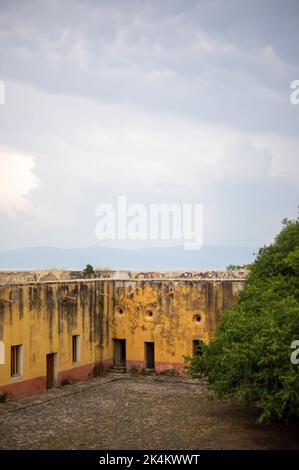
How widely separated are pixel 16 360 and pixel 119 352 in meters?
6.79

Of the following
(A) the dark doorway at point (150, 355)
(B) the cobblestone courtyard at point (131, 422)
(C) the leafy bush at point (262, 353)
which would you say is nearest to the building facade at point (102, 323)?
(A) the dark doorway at point (150, 355)

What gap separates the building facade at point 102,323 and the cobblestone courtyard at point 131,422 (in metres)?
1.18

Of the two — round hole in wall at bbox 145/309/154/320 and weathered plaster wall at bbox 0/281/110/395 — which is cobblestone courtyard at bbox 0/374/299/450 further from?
round hole in wall at bbox 145/309/154/320

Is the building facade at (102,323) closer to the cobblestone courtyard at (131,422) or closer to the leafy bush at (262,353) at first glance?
the cobblestone courtyard at (131,422)

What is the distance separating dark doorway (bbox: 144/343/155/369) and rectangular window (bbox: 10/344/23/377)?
22.3 feet

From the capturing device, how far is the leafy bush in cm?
1427

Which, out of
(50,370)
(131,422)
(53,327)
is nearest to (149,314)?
(53,327)

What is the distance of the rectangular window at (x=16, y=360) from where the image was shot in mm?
20797

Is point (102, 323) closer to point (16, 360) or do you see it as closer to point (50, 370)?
point (50, 370)

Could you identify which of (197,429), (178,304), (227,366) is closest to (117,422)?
(197,429)

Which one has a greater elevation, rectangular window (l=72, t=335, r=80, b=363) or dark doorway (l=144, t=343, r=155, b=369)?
rectangular window (l=72, t=335, r=80, b=363)

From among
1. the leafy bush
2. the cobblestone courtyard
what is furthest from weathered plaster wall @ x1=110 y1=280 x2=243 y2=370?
the leafy bush

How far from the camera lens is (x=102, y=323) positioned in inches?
1018
